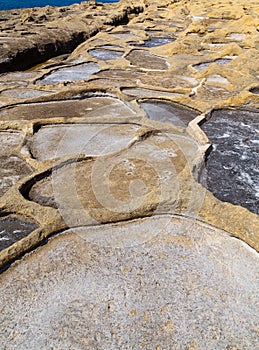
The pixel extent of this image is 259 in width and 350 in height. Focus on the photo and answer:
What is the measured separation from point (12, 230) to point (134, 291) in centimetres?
125

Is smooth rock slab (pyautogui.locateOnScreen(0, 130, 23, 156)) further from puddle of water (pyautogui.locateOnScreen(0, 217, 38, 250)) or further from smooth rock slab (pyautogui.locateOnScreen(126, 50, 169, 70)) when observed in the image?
smooth rock slab (pyautogui.locateOnScreen(126, 50, 169, 70))

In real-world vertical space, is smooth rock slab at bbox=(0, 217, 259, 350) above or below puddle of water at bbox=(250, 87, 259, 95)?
above

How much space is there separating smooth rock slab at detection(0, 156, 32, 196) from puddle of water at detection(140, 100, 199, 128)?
221 cm

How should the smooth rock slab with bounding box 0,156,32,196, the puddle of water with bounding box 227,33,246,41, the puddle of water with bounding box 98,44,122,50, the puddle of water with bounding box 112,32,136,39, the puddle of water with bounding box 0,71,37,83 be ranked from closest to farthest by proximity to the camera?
the smooth rock slab with bounding box 0,156,32,196
the puddle of water with bounding box 0,71,37,83
the puddle of water with bounding box 98,44,122,50
the puddle of water with bounding box 227,33,246,41
the puddle of water with bounding box 112,32,136,39

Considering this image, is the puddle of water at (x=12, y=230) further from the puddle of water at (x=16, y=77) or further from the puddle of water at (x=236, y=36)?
the puddle of water at (x=236, y=36)

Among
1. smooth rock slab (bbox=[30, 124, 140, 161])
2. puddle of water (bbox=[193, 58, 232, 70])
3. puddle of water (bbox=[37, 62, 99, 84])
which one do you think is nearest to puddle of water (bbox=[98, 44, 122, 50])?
puddle of water (bbox=[37, 62, 99, 84])

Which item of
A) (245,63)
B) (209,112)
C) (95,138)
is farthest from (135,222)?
(245,63)

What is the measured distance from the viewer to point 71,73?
859cm

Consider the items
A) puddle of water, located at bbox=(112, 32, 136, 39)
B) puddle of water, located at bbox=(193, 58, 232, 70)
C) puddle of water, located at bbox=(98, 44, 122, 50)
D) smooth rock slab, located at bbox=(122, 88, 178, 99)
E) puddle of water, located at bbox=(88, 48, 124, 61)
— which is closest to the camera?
smooth rock slab, located at bbox=(122, 88, 178, 99)

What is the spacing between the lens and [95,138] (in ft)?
16.2

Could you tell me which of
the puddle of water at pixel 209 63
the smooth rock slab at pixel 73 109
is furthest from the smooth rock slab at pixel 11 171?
the puddle of water at pixel 209 63

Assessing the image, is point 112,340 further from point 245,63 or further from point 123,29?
point 123,29

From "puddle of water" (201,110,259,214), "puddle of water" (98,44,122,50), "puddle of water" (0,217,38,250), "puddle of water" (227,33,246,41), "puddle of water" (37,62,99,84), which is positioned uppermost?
"puddle of water" (0,217,38,250)

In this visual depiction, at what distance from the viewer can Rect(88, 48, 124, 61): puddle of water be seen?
10258mm
